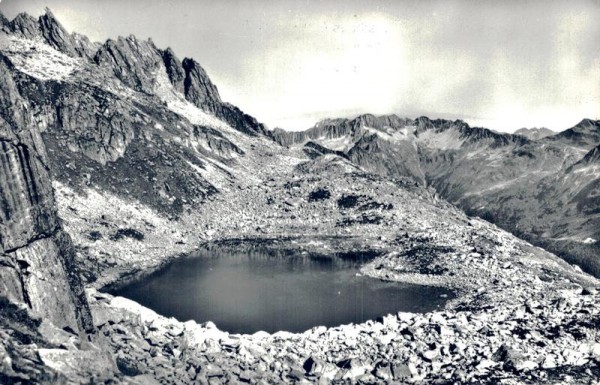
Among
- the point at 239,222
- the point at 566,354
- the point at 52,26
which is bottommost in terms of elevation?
the point at 566,354

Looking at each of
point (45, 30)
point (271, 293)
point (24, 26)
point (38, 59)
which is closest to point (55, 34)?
point (45, 30)

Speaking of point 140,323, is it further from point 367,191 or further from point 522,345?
point 367,191

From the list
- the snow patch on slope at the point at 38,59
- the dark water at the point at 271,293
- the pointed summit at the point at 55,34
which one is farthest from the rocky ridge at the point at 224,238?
the dark water at the point at 271,293

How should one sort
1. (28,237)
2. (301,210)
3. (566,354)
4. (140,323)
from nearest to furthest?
(28,237) → (566,354) → (140,323) → (301,210)

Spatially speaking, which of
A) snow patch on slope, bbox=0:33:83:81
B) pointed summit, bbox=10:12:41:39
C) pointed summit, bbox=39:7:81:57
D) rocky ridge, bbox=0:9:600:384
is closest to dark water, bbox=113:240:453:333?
rocky ridge, bbox=0:9:600:384

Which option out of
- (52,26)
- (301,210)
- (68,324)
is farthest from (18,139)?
(52,26)

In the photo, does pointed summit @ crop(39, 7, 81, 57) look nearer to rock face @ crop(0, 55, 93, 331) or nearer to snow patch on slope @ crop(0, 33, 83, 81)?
snow patch on slope @ crop(0, 33, 83, 81)

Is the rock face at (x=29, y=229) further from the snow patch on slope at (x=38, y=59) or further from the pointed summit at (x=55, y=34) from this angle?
the pointed summit at (x=55, y=34)
